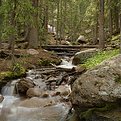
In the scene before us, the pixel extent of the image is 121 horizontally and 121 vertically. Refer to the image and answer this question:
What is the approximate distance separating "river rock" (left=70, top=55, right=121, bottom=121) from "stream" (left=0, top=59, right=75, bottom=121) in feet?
5.68

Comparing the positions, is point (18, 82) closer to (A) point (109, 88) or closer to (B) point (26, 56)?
(B) point (26, 56)

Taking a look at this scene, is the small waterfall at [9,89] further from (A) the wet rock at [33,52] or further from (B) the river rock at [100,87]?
(A) the wet rock at [33,52]

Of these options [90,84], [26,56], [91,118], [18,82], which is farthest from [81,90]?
[26,56]

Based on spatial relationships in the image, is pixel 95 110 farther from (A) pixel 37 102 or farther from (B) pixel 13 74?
(B) pixel 13 74

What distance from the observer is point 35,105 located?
38.5 ft

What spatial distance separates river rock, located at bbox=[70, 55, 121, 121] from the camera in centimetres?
816

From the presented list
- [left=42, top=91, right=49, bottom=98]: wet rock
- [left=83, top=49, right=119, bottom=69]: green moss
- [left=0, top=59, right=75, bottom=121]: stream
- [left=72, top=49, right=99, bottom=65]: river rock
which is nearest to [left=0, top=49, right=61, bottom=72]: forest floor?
[left=72, top=49, right=99, bottom=65]: river rock

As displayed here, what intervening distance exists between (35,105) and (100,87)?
4.15m

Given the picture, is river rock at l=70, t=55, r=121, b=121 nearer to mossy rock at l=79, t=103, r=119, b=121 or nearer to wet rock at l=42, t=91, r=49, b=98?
mossy rock at l=79, t=103, r=119, b=121

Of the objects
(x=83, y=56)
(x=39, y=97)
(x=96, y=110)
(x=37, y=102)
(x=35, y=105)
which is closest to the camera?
(x=96, y=110)

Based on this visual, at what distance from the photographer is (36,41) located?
23.2 meters

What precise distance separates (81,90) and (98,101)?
0.66m

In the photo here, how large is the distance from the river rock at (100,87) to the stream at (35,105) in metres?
1.73

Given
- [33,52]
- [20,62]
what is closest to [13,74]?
[20,62]
